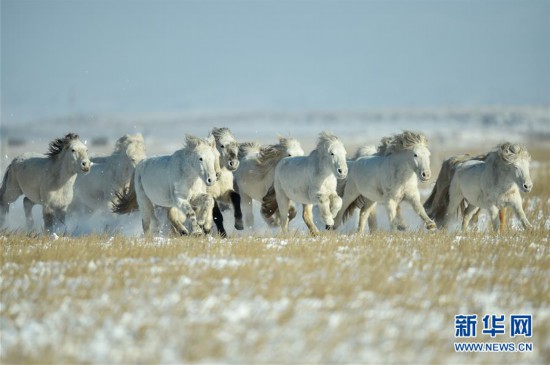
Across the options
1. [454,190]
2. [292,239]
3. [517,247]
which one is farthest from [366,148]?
[517,247]

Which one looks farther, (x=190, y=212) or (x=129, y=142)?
(x=129, y=142)

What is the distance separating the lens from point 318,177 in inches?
499

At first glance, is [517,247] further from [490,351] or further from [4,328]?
[4,328]

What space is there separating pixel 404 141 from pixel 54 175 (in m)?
6.35

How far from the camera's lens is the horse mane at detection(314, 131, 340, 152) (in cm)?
1266

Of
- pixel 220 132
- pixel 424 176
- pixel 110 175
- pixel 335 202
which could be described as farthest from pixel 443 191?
Answer: pixel 110 175

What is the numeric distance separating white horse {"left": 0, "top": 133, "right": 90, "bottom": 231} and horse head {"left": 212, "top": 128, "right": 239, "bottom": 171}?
2.36 meters

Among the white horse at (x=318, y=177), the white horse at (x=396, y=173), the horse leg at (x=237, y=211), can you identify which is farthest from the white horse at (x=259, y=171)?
the white horse at (x=396, y=173)

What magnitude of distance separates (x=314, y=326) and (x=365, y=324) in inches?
17.1

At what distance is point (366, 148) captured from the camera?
16281mm

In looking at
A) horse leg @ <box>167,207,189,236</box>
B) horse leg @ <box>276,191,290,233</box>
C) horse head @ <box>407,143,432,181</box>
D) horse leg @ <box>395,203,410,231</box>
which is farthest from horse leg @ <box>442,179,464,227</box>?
horse leg @ <box>167,207,189,236</box>

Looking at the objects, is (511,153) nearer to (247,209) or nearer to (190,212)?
(247,209)

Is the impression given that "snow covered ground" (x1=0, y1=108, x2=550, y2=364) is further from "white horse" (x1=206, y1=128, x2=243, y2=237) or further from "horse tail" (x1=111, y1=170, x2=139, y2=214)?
"horse tail" (x1=111, y1=170, x2=139, y2=214)

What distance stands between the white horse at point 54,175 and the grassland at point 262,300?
13.1 feet
